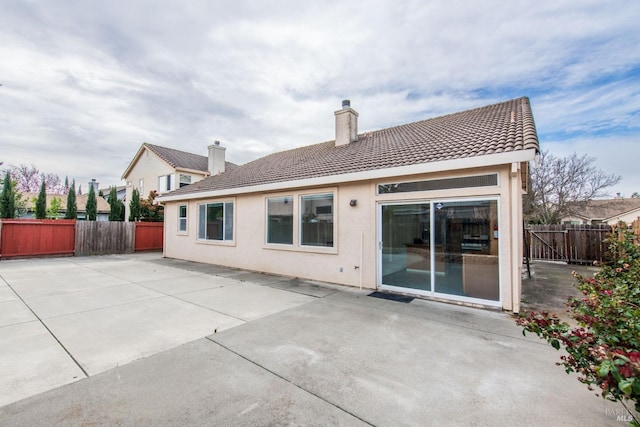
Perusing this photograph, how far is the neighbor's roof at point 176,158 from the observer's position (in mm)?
21422

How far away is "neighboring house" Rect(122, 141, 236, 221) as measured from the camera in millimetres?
21064

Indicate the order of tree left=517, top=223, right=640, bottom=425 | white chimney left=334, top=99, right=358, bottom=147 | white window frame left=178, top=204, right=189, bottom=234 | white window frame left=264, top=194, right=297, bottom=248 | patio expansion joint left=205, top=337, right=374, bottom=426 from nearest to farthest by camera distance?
tree left=517, top=223, right=640, bottom=425 < patio expansion joint left=205, top=337, right=374, bottom=426 < white window frame left=264, top=194, right=297, bottom=248 < white chimney left=334, top=99, right=358, bottom=147 < white window frame left=178, top=204, right=189, bottom=234

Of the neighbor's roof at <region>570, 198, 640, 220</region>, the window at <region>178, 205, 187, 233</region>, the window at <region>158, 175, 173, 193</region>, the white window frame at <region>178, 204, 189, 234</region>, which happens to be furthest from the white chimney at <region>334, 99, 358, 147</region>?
the neighbor's roof at <region>570, 198, 640, 220</region>

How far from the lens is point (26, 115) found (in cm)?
1291

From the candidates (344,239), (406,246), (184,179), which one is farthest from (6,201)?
(406,246)

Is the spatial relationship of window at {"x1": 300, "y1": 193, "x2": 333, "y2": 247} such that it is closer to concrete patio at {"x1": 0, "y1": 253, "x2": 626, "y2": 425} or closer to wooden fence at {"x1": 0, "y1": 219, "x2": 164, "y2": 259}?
concrete patio at {"x1": 0, "y1": 253, "x2": 626, "y2": 425}

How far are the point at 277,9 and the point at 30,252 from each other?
50.7 feet

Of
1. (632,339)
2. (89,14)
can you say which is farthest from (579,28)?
(89,14)

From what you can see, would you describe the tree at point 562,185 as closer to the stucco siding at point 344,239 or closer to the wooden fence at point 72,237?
the stucco siding at point 344,239

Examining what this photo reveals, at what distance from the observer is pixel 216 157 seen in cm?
1514

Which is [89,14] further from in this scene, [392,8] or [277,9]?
[392,8]

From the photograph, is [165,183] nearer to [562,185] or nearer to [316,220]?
[316,220]

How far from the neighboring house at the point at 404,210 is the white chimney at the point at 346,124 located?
4cm

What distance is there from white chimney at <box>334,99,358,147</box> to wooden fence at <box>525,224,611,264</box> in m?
7.39
